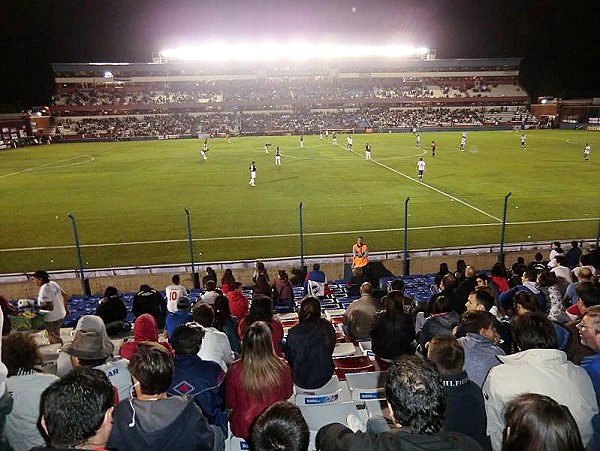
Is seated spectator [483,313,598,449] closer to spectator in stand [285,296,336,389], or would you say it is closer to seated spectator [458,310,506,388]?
seated spectator [458,310,506,388]

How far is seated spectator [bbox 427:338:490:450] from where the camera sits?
12.5ft

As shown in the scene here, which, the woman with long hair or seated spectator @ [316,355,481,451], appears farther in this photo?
the woman with long hair

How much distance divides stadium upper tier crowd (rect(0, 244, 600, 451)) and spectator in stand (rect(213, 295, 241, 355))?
0.09 feet

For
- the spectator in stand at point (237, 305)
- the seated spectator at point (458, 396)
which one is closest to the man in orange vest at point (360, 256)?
Result: the spectator in stand at point (237, 305)

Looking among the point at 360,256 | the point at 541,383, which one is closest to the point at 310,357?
the point at 541,383

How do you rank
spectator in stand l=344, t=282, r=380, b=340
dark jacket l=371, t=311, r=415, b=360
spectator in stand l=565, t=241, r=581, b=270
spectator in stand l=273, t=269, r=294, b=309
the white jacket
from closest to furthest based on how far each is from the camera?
the white jacket → dark jacket l=371, t=311, r=415, b=360 → spectator in stand l=344, t=282, r=380, b=340 → spectator in stand l=273, t=269, r=294, b=309 → spectator in stand l=565, t=241, r=581, b=270

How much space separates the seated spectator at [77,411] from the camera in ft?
8.75

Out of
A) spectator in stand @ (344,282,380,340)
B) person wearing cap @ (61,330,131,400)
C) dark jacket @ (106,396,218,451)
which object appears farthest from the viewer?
spectator in stand @ (344,282,380,340)

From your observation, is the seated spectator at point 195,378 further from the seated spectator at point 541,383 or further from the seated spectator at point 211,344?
the seated spectator at point 541,383

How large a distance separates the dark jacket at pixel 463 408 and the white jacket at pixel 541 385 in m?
0.34

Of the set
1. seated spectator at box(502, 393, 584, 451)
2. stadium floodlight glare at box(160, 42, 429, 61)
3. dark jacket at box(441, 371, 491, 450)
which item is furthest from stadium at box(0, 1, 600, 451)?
stadium floodlight glare at box(160, 42, 429, 61)

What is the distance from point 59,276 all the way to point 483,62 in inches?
4146

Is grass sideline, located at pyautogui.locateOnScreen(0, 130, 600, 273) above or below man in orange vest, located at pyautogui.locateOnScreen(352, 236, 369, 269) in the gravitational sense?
below

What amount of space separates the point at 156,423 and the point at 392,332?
397cm
